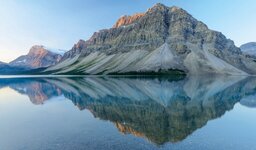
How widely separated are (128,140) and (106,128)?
24.6 ft

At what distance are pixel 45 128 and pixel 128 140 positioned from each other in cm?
1455

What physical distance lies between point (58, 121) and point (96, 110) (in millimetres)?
11704

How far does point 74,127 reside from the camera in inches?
1519

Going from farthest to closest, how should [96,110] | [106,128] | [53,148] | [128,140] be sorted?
[96,110] → [106,128] → [128,140] → [53,148]

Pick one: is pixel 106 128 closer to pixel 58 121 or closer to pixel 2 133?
pixel 58 121

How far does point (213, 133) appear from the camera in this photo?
112ft

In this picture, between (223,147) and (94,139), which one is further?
(94,139)

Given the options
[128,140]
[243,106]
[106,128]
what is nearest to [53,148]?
[128,140]

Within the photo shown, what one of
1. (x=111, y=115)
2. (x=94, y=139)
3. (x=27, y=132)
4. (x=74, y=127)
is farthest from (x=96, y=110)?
(x=94, y=139)

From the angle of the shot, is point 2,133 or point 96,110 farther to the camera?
point 96,110

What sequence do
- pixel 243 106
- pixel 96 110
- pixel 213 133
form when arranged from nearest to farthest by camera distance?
1. pixel 213 133
2. pixel 96 110
3. pixel 243 106

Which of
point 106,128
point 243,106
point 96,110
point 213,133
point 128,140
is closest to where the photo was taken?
point 128,140

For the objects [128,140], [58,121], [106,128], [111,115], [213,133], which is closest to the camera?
[128,140]

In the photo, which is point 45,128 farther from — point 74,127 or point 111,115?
point 111,115
